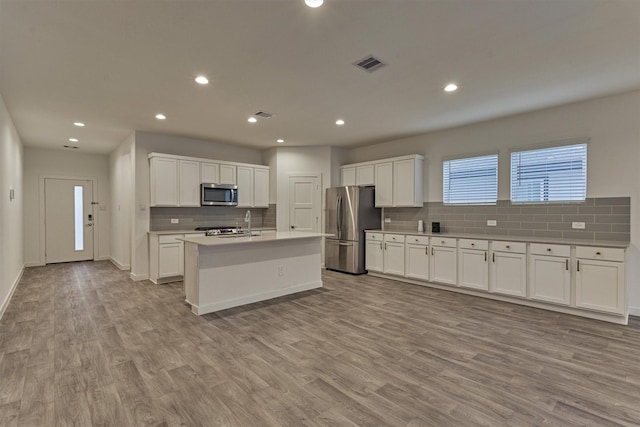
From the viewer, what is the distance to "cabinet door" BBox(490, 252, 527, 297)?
13.8 ft

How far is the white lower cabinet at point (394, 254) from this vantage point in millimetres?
5625

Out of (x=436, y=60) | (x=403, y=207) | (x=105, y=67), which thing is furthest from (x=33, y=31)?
(x=403, y=207)

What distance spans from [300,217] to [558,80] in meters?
5.08

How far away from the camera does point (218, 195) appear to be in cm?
634

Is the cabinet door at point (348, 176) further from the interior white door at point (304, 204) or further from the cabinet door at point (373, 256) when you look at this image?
the cabinet door at point (373, 256)

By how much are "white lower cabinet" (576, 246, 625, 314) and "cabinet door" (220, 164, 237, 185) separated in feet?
19.2

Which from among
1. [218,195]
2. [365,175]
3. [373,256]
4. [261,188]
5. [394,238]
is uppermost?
[365,175]

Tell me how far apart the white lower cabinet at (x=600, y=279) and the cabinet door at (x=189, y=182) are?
6.09 m

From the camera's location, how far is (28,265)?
281 inches

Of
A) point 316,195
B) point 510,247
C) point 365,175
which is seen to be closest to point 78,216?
point 316,195

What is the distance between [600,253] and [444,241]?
1.88m

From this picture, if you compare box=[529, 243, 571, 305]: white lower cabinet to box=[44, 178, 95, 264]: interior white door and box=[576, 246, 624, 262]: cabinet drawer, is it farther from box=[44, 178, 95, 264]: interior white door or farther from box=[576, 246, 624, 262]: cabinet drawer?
box=[44, 178, 95, 264]: interior white door

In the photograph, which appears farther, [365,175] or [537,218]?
[365,175]

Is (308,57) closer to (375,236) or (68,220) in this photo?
(375,236)
